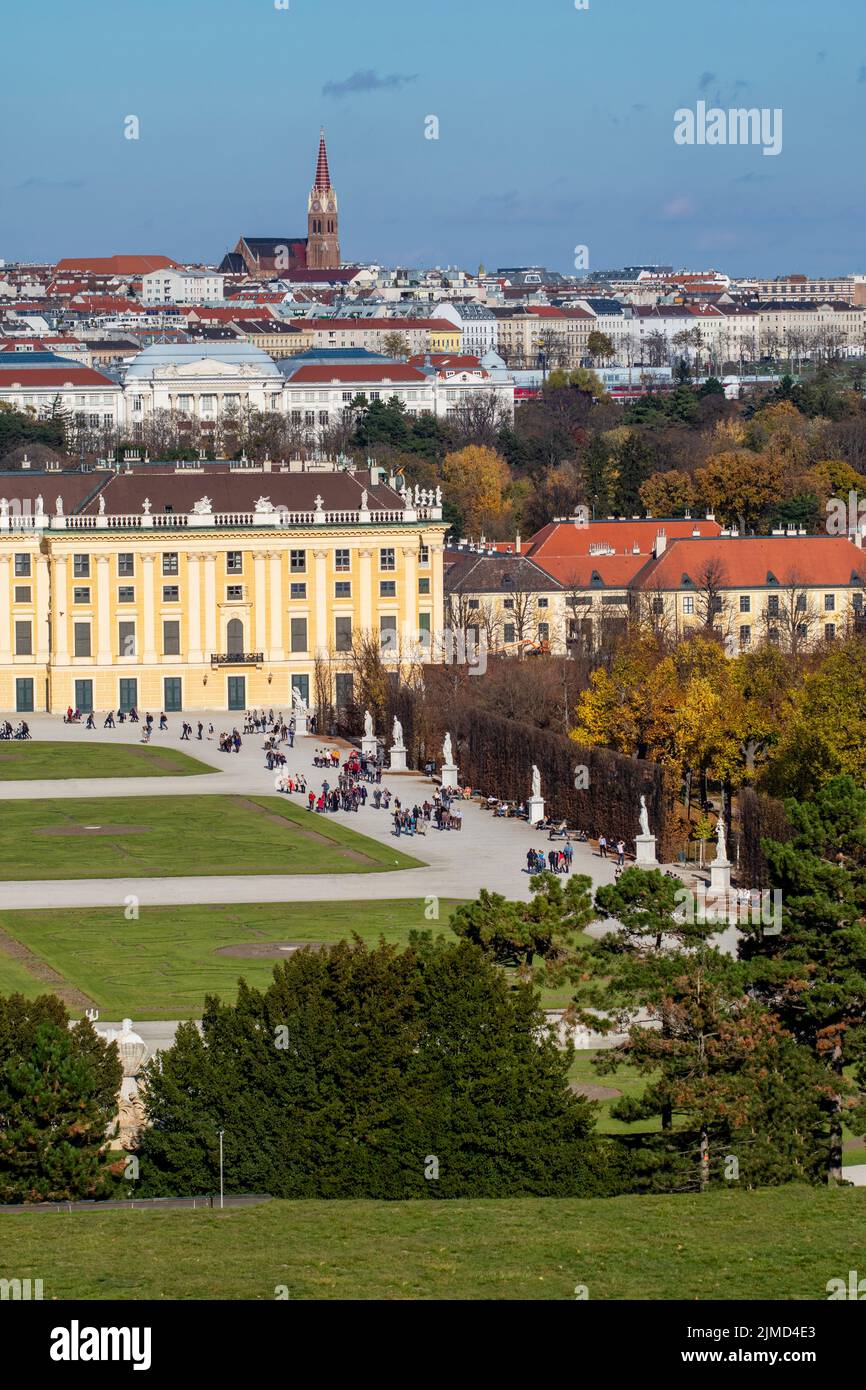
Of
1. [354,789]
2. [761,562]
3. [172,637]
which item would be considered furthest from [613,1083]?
[761,562]

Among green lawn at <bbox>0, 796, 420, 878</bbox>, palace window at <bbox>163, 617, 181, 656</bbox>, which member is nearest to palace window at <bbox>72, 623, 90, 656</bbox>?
palace window at <bbox>163, 617, 181, 656</bbox>

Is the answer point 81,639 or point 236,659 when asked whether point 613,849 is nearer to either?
point 236,659

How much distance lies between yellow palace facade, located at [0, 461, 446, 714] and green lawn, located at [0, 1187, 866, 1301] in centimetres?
6213

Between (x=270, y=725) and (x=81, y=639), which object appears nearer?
(x=270, y=725)

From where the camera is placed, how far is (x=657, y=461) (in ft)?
459

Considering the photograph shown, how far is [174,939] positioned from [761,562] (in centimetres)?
5442

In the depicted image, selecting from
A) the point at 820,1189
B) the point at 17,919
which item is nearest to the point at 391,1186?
the point at 820,1189

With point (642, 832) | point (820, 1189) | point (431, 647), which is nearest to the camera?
point (820, 1189)

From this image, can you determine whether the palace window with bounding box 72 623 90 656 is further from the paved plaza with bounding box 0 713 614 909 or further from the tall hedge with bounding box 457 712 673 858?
the tall hedge with bounding box 457 712 673 858

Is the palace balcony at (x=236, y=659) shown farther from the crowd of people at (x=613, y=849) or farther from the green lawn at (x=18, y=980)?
the green lawn at (x=18, y=980)

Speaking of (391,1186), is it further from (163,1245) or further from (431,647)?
(431,647)

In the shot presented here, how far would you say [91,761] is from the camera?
7962 centimetres

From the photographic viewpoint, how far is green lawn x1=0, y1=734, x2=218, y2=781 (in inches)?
3019
